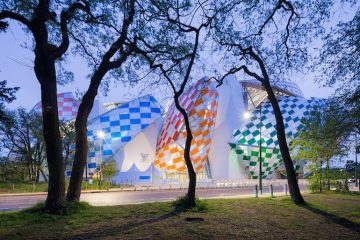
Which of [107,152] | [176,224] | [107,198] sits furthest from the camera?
[107,152]

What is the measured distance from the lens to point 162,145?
4662cm

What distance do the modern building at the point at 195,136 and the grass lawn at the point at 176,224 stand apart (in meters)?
28.7

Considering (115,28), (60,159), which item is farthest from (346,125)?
(60,159)

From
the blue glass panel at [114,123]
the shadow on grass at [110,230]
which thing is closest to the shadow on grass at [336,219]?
the shadow on grass at [110,230]

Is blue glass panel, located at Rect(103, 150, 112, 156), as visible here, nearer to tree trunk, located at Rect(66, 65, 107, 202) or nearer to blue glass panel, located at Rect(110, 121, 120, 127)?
blue glass panel, located at Rect(110, 121, 120, 127)

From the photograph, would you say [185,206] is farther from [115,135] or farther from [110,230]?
[115,135]

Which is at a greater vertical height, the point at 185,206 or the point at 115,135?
the point at 115,135

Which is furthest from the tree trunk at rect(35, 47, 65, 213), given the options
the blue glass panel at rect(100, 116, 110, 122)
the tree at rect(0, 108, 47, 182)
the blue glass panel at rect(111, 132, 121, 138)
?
the blue glass panel at rect(100, 116, 110, 122)

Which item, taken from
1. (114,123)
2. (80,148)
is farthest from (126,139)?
(80,148)

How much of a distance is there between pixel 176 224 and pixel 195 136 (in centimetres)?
3207

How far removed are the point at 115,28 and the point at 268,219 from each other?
9036mm

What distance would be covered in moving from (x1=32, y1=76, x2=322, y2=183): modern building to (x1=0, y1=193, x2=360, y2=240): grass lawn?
28.7 m

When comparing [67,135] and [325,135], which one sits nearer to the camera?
[325,135]

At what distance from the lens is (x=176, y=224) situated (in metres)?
9.83
